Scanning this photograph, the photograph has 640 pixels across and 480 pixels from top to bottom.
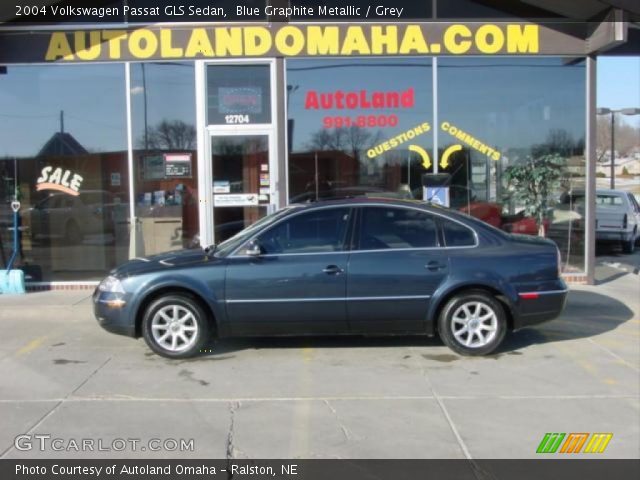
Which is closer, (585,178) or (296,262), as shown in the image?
(296,262)

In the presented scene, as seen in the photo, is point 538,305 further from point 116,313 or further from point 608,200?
point 608,200

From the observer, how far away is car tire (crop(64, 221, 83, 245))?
1110 centimetres

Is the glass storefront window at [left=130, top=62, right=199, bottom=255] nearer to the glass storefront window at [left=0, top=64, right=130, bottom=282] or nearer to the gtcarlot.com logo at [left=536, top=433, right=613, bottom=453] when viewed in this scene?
the glass storefront window at [left=0, top=64, right=130, bottom=282]

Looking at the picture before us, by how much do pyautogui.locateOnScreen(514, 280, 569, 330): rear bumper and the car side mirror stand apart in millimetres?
2602

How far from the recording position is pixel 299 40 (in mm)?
10555

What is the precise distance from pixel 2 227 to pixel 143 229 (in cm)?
231

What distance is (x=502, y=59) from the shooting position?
1067 centimetres

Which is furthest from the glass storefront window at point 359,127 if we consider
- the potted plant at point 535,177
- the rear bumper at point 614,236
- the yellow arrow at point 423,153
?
the rear bumper at point 614,236

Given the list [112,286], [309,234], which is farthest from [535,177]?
[112,286]

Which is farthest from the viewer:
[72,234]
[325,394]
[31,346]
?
[72,234]

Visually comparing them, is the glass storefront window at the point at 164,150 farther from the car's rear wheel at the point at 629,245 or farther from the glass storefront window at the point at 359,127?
the car's rear wheel at the point at 629,245

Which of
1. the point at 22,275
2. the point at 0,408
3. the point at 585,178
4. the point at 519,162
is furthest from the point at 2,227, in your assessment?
the point at 585,178

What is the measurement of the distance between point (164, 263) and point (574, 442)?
13.5ft

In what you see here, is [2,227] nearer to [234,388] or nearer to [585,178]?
[234,388]
